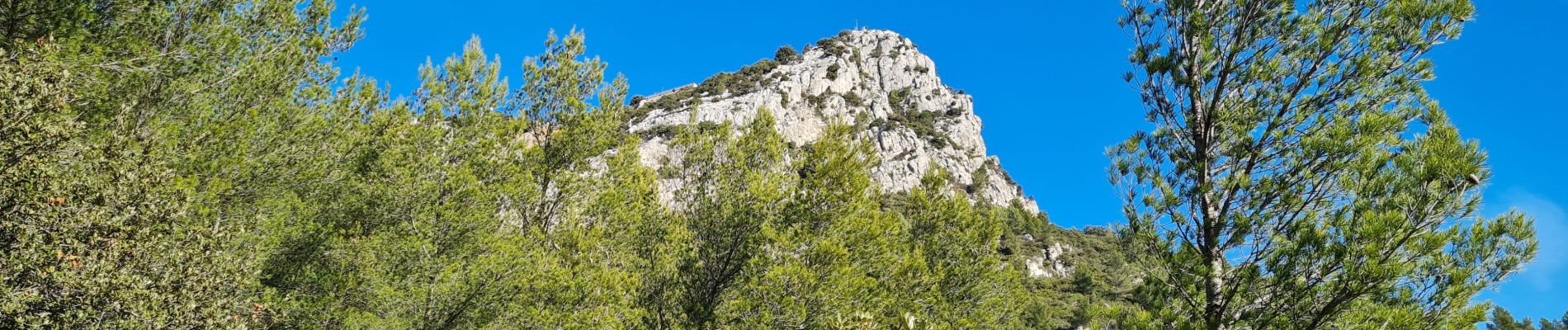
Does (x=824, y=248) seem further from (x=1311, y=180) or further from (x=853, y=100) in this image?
(x=853, y=100)

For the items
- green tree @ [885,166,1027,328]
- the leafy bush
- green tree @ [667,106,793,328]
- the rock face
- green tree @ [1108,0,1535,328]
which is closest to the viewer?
green tree @ [1108,0,1535,328]

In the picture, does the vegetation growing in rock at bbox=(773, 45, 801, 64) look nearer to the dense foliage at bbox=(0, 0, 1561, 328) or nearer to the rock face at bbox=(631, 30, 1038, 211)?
the rock face at bbox=(631, 30, 1038, 211)

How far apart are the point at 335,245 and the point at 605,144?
5.83 m

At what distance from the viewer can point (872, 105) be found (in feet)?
360

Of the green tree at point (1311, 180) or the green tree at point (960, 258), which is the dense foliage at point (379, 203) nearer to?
the green tree at point (960, 258)

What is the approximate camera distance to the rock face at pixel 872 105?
91125 mm

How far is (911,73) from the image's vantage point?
401 feet

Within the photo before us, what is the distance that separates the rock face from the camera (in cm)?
9112

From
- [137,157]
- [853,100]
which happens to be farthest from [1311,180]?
[853,100]

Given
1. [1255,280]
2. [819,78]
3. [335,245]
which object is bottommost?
[1255,280]

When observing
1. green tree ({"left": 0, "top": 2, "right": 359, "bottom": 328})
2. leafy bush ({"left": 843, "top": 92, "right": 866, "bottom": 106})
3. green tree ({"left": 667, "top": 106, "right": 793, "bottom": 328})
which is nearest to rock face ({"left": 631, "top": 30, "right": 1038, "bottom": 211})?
leafy bush ({"left": 843, "top": 92, "right": 866, "bottom": 106})

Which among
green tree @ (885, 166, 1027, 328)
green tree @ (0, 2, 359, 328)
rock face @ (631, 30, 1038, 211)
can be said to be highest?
rock face @ (631, 30, 1038, 211)

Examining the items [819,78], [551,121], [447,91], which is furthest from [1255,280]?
[819,78]

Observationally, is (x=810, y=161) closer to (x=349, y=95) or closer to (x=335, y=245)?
(x=335, y=245)
